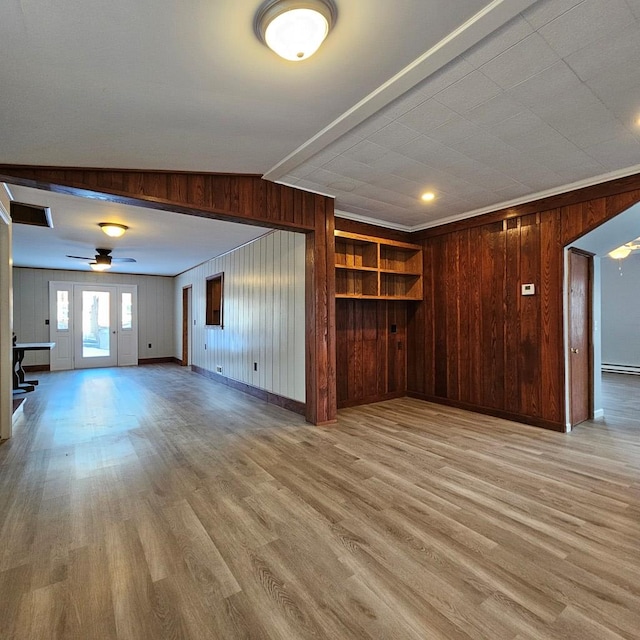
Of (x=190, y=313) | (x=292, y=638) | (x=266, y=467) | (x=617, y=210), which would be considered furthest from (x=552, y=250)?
(x=190, y=313)

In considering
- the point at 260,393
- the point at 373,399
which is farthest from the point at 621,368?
the point at 260,393

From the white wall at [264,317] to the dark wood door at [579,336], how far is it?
3.08 m

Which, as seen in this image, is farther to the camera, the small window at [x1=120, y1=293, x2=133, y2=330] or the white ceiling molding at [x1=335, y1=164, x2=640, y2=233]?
the small window at [x1=120, y1=293, x2=133, y2=330]

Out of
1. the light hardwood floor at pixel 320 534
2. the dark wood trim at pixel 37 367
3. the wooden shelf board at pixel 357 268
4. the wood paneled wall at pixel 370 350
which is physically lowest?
the light hardwood floor at pixel 320 534

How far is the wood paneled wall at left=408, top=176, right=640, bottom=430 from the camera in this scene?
12.5 feet

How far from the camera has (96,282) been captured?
30.0 ft

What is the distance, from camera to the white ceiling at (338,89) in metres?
1.53

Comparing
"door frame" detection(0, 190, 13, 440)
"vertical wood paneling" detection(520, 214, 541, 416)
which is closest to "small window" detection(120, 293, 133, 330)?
"door frame" detection(0, 190, 13, 440)

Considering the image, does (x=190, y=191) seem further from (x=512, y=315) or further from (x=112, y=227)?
(x=512, y=315)

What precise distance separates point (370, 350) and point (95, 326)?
780 centimetres

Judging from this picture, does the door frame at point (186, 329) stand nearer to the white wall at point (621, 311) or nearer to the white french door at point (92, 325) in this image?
the white french door at point (92, 325)

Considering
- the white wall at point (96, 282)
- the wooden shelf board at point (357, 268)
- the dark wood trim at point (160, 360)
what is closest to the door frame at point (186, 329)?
the dark wood trim at point (160, 360)

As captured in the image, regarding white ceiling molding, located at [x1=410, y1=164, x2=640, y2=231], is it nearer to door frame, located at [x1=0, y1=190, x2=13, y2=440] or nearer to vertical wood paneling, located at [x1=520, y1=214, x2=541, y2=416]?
vertical wood paneling, located at [x1=520, y1=214, x2=541, y2=416]

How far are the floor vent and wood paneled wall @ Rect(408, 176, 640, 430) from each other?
5183 mm
